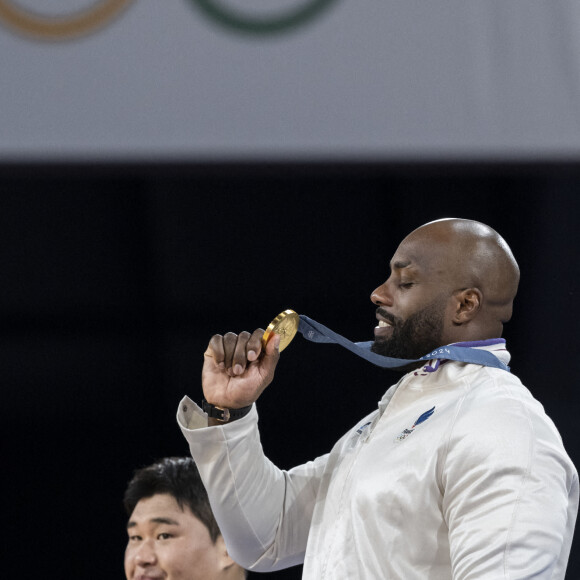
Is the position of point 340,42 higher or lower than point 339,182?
higher

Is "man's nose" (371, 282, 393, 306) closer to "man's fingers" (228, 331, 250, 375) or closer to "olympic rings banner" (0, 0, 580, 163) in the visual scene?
"man's fingers" (228, 331, 250, 375)

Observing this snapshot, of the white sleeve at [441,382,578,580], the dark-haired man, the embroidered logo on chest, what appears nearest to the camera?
the white sleeve at [441,382,578,580]

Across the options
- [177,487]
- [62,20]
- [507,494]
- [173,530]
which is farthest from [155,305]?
[507,494]

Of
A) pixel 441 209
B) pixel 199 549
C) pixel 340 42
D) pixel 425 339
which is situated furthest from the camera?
pixel 441 209

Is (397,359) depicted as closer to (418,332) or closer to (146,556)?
(418,332)

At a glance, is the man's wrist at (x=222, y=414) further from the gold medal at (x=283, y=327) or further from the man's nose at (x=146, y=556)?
the man's nose at (x=146, y=556)

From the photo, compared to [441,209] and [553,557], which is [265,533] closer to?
[553,557]

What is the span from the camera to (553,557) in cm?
141

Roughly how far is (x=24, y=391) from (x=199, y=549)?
82cm

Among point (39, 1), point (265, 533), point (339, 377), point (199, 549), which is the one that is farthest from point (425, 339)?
point (39, 1)

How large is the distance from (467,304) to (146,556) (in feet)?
3.81

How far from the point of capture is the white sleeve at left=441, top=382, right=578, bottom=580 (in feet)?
4.58

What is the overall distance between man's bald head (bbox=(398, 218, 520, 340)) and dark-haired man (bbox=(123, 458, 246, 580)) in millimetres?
1037

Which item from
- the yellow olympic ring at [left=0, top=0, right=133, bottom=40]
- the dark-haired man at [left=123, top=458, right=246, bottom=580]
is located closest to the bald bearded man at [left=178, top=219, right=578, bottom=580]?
the dark-haired man at [left=123, top=458, right=246, bottom=580]
